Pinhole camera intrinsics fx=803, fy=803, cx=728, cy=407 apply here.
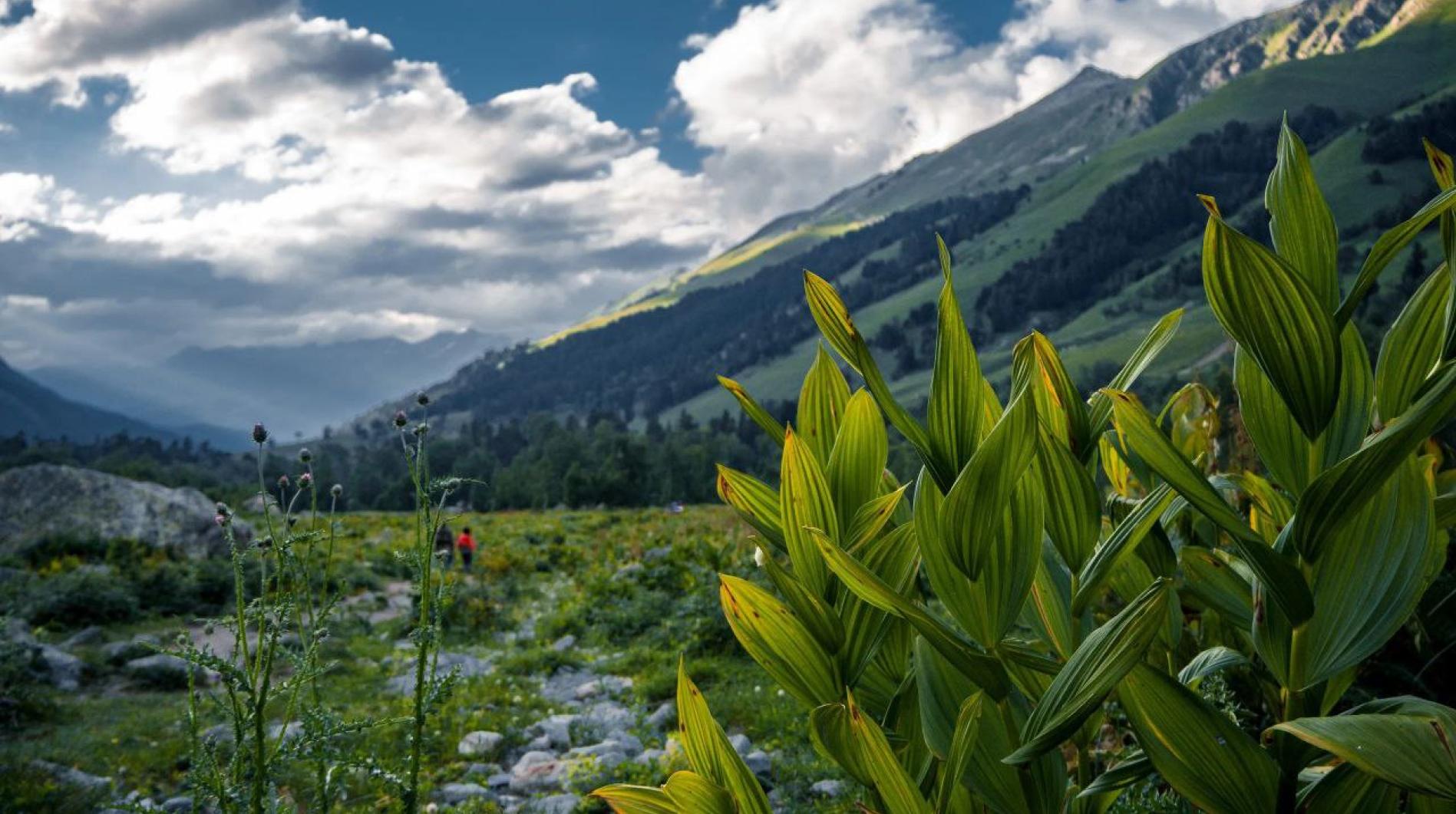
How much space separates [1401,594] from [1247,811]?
0.36m

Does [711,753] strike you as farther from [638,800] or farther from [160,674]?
[160,674]

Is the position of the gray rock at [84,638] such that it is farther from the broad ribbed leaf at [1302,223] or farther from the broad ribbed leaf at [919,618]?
the broad ribbed leaf at [1302,223]

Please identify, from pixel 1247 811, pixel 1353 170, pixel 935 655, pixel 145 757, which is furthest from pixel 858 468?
pixel 1353 170

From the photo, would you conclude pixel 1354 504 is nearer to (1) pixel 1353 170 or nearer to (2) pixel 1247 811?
(2) pixel 1247 811

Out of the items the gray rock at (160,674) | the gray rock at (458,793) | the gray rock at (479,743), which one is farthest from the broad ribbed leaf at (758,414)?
the gray rock at (160,674)

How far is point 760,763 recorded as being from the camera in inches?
215

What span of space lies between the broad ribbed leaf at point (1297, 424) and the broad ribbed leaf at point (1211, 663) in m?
0.45

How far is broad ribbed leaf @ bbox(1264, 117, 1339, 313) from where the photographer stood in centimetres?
105

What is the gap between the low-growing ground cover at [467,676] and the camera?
5.53 m

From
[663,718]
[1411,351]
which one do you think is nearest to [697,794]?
[1411,351]

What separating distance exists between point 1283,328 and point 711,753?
3.64 ft

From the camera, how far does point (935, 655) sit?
1338 millimetres

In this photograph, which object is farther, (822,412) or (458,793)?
(458,793)

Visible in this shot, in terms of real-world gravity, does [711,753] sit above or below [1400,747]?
below
